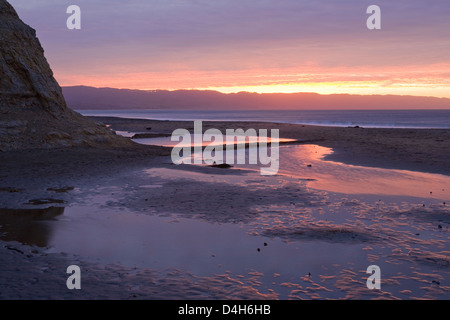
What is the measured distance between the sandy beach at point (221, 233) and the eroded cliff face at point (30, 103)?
4.56 m

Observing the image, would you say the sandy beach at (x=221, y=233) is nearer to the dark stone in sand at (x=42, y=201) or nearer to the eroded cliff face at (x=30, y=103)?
the dark stone in sand at (x=42, y=201)

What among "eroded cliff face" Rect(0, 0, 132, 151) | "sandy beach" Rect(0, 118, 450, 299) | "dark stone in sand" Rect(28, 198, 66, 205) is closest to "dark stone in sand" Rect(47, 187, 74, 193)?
→ "sandy beach" Rect(0, 118, 450, 299)

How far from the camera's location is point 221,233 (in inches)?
362

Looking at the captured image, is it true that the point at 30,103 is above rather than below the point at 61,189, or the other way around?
above

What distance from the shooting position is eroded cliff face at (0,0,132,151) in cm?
2233

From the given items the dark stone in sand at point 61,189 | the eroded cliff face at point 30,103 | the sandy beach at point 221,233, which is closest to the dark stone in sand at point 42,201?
the sandy beach at point 221,233

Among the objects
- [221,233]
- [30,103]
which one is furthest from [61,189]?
[30,103]

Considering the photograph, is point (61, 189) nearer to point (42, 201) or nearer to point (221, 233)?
point (42, 201)

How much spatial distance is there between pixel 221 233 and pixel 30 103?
779 inches

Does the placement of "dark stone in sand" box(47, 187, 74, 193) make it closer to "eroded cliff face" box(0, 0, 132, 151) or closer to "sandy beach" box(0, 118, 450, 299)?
"sandy beach" box(0, 118, 450, 299)

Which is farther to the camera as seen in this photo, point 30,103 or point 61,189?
point 30,103

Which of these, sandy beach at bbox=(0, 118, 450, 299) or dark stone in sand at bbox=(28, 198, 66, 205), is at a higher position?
dark stone in sand at bbox=(28, 198, 66, 205)

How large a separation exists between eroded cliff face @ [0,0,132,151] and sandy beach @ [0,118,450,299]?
456 cm
